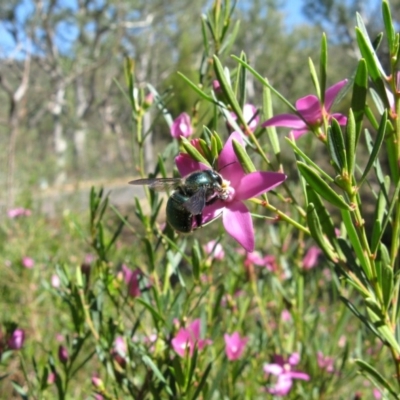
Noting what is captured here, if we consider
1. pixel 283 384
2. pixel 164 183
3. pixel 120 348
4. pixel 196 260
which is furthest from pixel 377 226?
pixel 283 384

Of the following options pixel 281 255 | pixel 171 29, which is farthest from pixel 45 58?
pixel 281 255

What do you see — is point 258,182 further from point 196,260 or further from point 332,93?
point 196,260

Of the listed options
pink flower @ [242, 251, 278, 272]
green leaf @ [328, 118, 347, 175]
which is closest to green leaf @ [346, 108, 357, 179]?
green leaf @ [328, 118, 347, 175]

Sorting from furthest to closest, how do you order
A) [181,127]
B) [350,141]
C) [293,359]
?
[293,359]
[181,127]
[350,141]

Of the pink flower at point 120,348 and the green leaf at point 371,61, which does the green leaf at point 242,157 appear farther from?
the pink flower at point 120,348

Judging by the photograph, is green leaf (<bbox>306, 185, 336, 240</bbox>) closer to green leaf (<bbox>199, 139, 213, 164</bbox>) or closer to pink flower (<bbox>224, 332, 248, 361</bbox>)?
green leaf (<bbox>199, 139, 213, 164</bbox>)

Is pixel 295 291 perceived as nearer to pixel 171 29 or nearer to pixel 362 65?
pixel 362 65

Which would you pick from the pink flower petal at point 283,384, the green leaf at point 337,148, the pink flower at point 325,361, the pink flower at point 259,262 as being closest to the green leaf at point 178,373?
→ the green leaf at point 337,148
